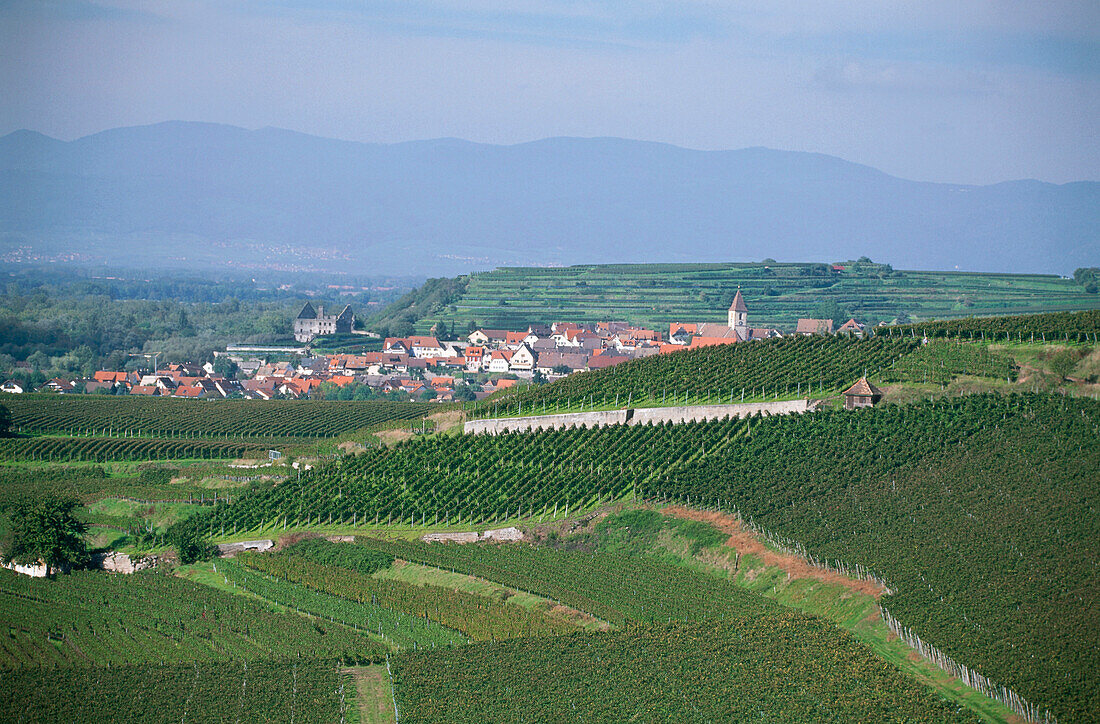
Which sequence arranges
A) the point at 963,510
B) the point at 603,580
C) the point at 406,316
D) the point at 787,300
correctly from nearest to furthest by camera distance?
the point at 963,510, the point at 603,580, the point at 406,316, the point at 787,300

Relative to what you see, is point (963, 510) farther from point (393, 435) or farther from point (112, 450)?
point (112, 450)

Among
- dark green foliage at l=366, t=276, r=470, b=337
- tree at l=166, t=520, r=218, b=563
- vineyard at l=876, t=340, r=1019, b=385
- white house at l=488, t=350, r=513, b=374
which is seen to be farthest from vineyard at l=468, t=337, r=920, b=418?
dark green foliage at l=366, t=276, r=470, b=337

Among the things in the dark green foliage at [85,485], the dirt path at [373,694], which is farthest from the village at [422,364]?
the dirt path at [373,694]

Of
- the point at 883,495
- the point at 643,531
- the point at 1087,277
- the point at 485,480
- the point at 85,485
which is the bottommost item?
the point at 85,485

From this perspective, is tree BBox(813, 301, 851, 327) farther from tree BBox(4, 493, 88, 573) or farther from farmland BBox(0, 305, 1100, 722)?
tree BBox(4, 493, 88, 573)

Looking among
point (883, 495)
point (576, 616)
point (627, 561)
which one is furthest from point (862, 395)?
point (576, 616)

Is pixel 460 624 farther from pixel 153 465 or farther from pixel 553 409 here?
pixel 153 465
